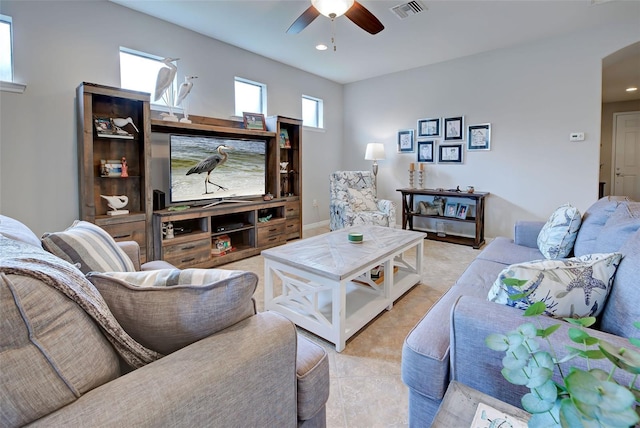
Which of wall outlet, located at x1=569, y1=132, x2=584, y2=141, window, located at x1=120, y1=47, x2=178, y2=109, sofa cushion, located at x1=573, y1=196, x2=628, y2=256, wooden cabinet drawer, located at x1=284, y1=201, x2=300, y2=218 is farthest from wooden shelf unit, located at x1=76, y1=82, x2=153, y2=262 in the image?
wall outlet, located at x1=569, y1=132, x2=584, y2=141

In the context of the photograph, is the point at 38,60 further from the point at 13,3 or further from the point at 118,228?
the point at 118,228

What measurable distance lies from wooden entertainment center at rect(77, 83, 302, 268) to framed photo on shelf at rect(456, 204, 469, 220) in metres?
2.49

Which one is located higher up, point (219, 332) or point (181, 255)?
point (219, 332)

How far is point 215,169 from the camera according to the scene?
11.7ft

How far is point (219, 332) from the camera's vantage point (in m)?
0.82

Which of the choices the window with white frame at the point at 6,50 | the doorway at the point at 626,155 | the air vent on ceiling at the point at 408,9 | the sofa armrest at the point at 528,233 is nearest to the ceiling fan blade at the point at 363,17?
the air vent on ceiling at the point at 408,9

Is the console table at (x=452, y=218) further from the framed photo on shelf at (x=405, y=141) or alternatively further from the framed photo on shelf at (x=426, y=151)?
the framed photo on shelf at (x=405, y=141)

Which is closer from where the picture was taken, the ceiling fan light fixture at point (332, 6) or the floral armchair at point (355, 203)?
the ceiling fan light fixture at point (332, 6)

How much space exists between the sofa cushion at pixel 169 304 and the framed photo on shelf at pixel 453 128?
15.1 ft

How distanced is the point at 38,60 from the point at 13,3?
0.41 m

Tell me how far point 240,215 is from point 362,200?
1827 millimetres

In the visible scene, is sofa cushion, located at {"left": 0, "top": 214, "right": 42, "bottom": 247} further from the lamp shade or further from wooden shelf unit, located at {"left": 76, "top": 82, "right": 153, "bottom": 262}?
the lamp shade

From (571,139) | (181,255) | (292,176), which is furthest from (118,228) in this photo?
(571,139)

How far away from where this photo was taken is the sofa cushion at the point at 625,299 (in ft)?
2.96
